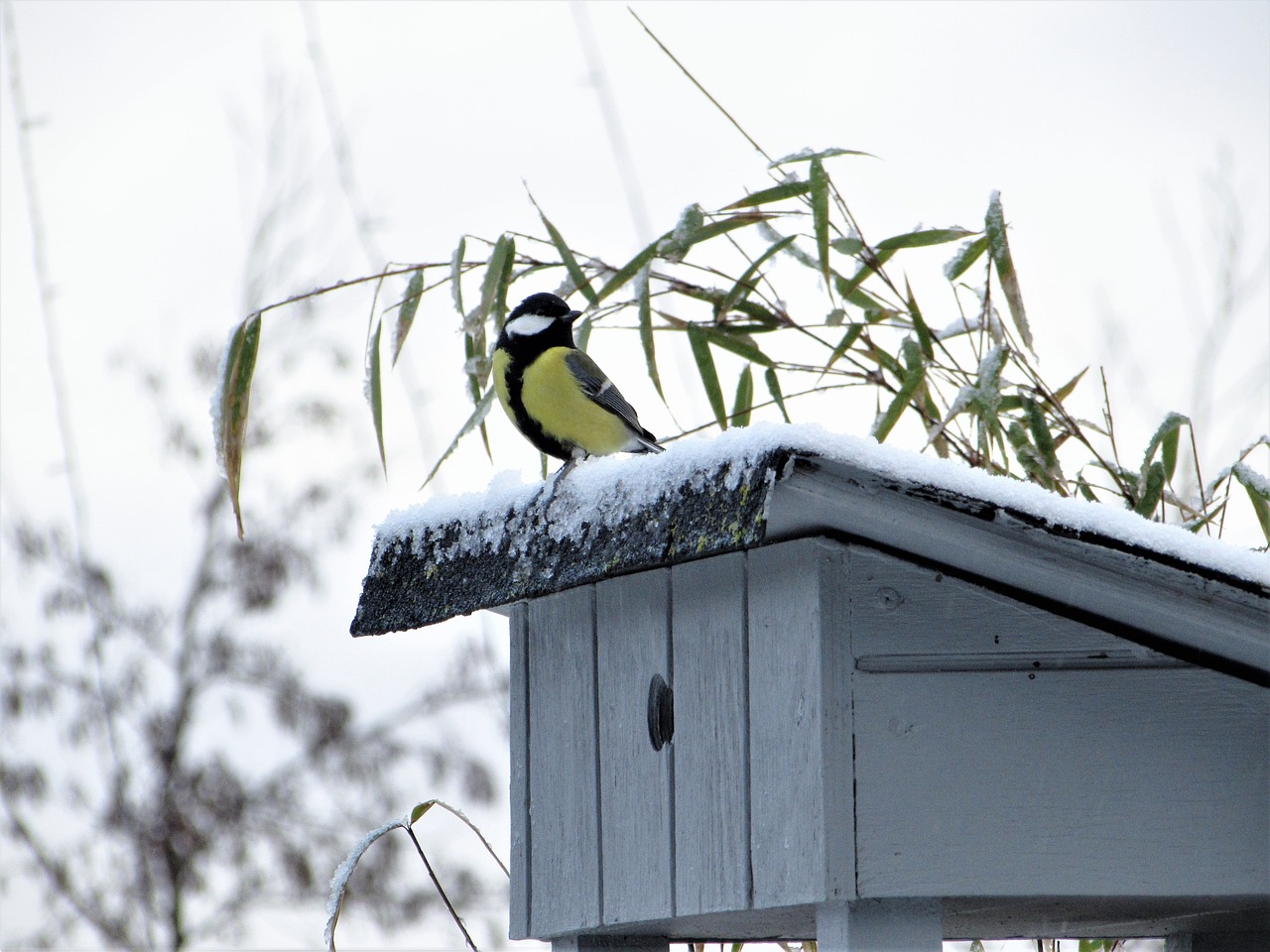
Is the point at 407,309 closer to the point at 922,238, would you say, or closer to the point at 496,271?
the point at 496,271

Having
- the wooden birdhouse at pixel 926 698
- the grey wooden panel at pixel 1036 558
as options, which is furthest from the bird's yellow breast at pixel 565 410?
the grey wooden panel at pixel 1036 558

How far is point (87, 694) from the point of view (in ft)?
28.4

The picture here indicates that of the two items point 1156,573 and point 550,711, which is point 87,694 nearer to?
point 550,711

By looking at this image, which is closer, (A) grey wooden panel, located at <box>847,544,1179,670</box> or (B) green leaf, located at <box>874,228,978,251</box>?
(A) grey wooden panel, located at <box>847,544,1179,670</box>

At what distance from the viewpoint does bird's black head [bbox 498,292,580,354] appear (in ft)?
8.86

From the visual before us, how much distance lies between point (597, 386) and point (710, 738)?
114 cm

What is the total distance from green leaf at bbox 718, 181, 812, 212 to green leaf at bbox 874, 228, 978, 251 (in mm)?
Answer: 157

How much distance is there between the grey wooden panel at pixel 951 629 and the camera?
1475mm

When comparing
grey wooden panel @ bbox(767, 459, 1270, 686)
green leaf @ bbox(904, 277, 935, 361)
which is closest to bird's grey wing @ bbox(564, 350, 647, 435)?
green leaf @ bbox(904, 277, 935, 361)

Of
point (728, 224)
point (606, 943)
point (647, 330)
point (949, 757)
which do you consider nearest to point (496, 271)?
point (647, 330)

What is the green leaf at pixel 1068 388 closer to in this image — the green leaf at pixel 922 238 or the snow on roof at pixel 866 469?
the green leaf at pixel 922 238

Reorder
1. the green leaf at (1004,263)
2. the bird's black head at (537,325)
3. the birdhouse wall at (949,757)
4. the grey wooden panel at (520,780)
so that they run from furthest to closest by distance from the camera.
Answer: the bird's black head at (537,325), the green leaf at (1004,263), the grey wooden panel at (520,780), the birdhouse wall at (949,757)

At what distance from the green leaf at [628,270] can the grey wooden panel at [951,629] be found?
831 millimetres

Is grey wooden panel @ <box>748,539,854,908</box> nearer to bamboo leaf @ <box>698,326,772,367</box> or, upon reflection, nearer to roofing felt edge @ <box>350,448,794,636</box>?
roofing felt edge @ <box>350,448,794,636</box>
